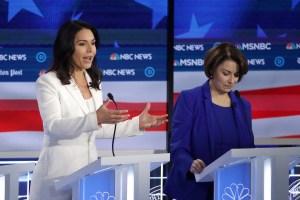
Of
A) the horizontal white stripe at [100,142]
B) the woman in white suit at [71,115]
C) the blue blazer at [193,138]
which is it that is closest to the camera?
the woman in white suit at [71,115]

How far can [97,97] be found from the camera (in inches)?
153

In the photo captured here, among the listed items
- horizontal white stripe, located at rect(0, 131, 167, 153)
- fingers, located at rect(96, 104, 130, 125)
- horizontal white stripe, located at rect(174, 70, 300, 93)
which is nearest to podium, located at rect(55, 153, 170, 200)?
fingers, located at rect(96, 104, 130, 125)

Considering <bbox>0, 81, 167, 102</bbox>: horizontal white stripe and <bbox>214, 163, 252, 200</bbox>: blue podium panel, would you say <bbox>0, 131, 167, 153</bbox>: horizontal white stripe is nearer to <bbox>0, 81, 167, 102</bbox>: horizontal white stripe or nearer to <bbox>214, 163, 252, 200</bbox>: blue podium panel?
<bbox>0, 81, 167, 102</bbox>: horizontal white stripe

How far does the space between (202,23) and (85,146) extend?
2.96 meters

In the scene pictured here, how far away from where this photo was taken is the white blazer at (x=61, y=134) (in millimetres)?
3604

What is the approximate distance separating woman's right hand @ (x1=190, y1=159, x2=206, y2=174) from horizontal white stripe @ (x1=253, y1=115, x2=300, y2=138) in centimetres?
257

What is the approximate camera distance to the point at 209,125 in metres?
4.10

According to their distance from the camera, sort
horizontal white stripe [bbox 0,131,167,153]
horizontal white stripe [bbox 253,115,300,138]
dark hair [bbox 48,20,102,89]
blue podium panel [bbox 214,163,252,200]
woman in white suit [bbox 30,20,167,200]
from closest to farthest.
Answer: blue podium panel [bbox 214,163,252,200]
woman in white suit [bbox 30,20,167,200]
dark hair [bbox 48,20,102,89]
horizontal white stripe [bbox 0,131,167,153]
horizontal white stripe [bbox 253,115,300,138]

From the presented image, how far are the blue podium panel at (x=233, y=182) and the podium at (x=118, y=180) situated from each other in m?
0.29

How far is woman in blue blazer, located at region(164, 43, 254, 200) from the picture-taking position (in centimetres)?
405

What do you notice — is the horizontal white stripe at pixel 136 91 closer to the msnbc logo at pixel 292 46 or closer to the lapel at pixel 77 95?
the msnbc logo at pixel 292 46

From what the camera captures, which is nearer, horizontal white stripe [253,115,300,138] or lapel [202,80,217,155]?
lapel [202,80,217,155]

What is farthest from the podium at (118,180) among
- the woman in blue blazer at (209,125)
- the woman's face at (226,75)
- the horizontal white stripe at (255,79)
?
the horizontal white stripe at (255,79)

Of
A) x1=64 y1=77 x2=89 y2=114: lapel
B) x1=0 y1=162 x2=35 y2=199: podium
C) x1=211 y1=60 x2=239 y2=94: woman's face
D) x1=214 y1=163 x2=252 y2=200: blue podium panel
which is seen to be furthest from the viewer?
x1=211 y1=60 x2=239 y2=94: woman's face
